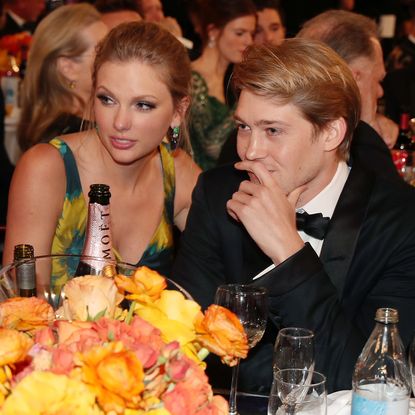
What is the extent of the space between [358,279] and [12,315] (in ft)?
3.89

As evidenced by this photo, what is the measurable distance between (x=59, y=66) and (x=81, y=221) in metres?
1.24

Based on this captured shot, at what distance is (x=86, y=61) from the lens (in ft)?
12.3

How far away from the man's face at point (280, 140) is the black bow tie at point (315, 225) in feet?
0.30

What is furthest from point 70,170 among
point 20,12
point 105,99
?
point 20,12

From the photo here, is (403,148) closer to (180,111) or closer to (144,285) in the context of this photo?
(180,111)

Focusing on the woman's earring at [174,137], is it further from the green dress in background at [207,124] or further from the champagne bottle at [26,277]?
the green dress in background at [207,124]

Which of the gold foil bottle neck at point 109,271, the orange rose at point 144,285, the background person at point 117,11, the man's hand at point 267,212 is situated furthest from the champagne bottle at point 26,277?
the background person at point 117,11

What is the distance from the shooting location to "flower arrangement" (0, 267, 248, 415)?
917mm

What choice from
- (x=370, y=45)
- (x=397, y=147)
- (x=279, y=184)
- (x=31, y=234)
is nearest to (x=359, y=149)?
(x=370, y=45)

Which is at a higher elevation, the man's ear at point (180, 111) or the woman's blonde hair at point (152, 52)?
the woman's blonde hair at point (152, 52)

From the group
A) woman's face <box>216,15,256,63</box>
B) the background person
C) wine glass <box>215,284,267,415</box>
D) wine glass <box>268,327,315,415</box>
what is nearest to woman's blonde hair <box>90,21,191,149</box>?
wine glass <box>215,284,267,415</box>

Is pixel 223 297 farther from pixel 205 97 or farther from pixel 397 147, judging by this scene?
pixel 205 97

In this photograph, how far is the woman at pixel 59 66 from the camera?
140 inches

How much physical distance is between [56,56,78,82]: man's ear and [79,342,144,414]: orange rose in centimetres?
290
